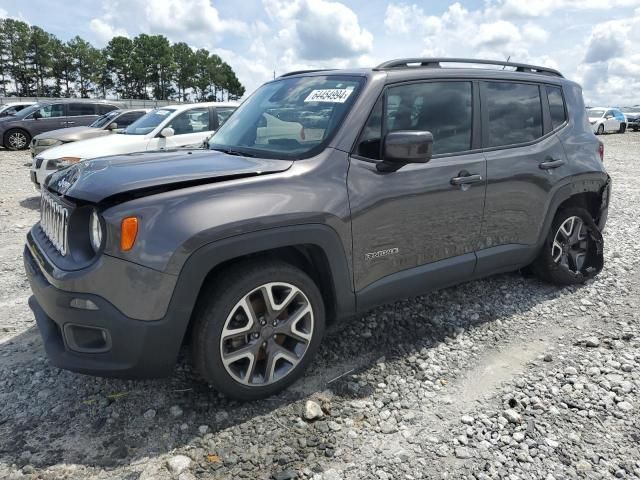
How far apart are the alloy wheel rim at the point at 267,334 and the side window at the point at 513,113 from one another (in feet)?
6.48

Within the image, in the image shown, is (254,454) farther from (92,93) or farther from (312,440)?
(92,93)

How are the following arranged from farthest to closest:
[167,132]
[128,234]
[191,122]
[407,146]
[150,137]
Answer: [191,122] → [150,137] → [167,132] → [407,146] → [128,234]

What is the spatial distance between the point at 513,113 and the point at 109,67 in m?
88.5

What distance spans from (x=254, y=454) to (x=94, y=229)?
1.36m

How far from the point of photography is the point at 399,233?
311cm

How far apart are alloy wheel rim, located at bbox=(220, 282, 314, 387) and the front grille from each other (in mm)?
966

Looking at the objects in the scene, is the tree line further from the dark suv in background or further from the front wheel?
the front wheel

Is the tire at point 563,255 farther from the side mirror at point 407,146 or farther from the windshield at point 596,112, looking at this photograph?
the windshield at point 596,112

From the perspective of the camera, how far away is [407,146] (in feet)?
Answer: 9.29

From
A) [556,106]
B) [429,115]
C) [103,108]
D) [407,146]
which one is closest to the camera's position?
[407,146]

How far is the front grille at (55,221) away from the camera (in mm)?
2557


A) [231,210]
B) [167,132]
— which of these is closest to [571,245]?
[231,210]

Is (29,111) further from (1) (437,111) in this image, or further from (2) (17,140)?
(1) (437,111)

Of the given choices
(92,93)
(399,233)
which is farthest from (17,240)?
(92,93)
